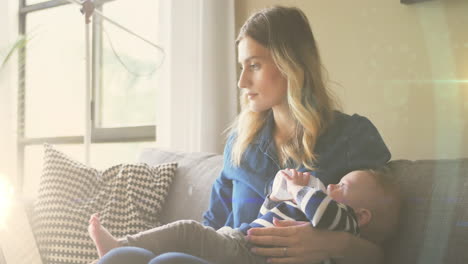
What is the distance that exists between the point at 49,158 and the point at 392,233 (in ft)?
3.64

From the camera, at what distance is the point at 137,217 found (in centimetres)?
155

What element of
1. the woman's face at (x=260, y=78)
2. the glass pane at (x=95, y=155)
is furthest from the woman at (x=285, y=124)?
the glass pane at (x=95, y=155)

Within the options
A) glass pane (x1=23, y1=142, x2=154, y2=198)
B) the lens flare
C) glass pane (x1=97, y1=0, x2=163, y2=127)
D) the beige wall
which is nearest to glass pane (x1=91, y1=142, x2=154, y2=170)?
glass pane (x1=23, y1=142, x2=154, y2=198)

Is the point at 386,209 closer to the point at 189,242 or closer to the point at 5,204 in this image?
the point at 189,242

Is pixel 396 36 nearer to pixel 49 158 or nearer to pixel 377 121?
pixel 377 121

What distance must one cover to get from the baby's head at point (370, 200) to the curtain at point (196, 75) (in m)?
1.07

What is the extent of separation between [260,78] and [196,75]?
1.00 meters

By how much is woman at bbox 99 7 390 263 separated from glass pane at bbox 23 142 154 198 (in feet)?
4.67

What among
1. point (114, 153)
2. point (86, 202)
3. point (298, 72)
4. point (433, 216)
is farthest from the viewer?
point (114, 153)

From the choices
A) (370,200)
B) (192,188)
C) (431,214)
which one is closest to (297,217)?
(370,200)

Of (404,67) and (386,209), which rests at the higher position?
(404,67)

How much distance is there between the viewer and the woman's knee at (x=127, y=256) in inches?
33.1

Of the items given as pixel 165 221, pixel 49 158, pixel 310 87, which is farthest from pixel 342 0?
pixel 49 158

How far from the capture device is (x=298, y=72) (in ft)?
4.17
